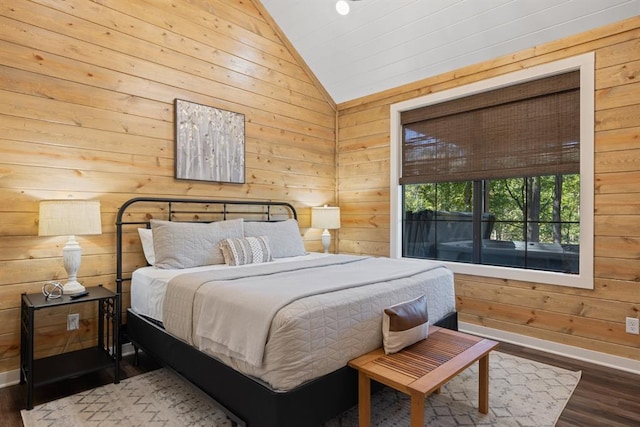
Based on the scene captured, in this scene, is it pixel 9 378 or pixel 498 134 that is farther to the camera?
pixel 498 134

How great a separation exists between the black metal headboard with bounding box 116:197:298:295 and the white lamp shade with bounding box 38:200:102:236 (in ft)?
1.59

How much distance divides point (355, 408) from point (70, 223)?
6.98 feet

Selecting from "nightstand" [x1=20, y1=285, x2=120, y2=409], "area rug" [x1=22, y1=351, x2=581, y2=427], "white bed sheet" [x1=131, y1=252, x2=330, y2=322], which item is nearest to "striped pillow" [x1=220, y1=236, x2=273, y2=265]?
"white bed sheet" [x1=131, y1=252, x2=330, y2=322]

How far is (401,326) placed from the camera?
1945 millimetres

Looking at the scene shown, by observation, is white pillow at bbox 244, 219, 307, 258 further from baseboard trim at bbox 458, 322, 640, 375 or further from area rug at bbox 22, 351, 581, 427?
baseboard trim at bbox 458, 322, 640, 375

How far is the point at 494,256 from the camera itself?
3.53m

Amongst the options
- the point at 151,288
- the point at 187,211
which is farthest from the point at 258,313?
the point at 187,211

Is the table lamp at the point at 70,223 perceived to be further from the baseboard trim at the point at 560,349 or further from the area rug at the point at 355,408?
the baseboard trim at the point at 560,349

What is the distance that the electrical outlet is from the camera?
2.75m

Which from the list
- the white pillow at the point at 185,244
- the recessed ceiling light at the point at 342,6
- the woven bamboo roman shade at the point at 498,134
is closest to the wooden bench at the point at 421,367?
the white pillow at the point at 185,244

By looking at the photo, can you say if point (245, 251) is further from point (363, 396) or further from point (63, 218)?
point (363, 396)

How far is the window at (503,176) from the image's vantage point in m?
3.00

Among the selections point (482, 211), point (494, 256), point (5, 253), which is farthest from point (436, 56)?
point (5, 253)

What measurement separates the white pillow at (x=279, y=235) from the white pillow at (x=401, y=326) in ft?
5.51
